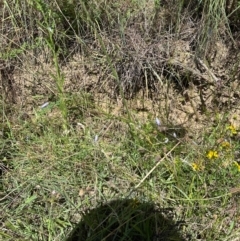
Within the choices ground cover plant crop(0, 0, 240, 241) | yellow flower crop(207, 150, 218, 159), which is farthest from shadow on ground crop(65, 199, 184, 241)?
yellow flower crop(207, 150, 218, 159)

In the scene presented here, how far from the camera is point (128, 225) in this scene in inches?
72.9

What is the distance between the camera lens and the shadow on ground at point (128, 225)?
183 centimetres

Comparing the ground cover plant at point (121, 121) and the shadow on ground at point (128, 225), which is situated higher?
the ground cover plant at point (121, 121)

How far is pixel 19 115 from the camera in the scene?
230 centimetres

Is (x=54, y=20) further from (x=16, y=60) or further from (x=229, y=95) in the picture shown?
(x=229, y=95)

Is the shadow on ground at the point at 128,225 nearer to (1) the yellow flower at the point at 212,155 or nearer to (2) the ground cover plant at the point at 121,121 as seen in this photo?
(2) the ground cover plant at the point at 121,121

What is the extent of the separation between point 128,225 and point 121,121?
0.58 metres

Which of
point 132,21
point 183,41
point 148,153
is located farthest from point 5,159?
point 183,41

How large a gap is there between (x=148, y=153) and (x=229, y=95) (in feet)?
2.01

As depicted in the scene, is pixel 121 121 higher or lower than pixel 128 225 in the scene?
higher

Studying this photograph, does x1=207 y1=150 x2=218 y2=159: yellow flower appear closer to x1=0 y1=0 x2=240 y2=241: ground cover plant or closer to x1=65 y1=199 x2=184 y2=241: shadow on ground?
x1=0 y1=0 x2=240 y2=241: ground cover plant

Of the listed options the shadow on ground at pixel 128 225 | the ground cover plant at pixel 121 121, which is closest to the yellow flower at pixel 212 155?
the ground cover plant at pixel 121 121

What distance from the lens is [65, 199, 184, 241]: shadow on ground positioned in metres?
1.83

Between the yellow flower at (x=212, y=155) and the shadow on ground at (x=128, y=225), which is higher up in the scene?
the yellow flower at (x=212, y=155)
